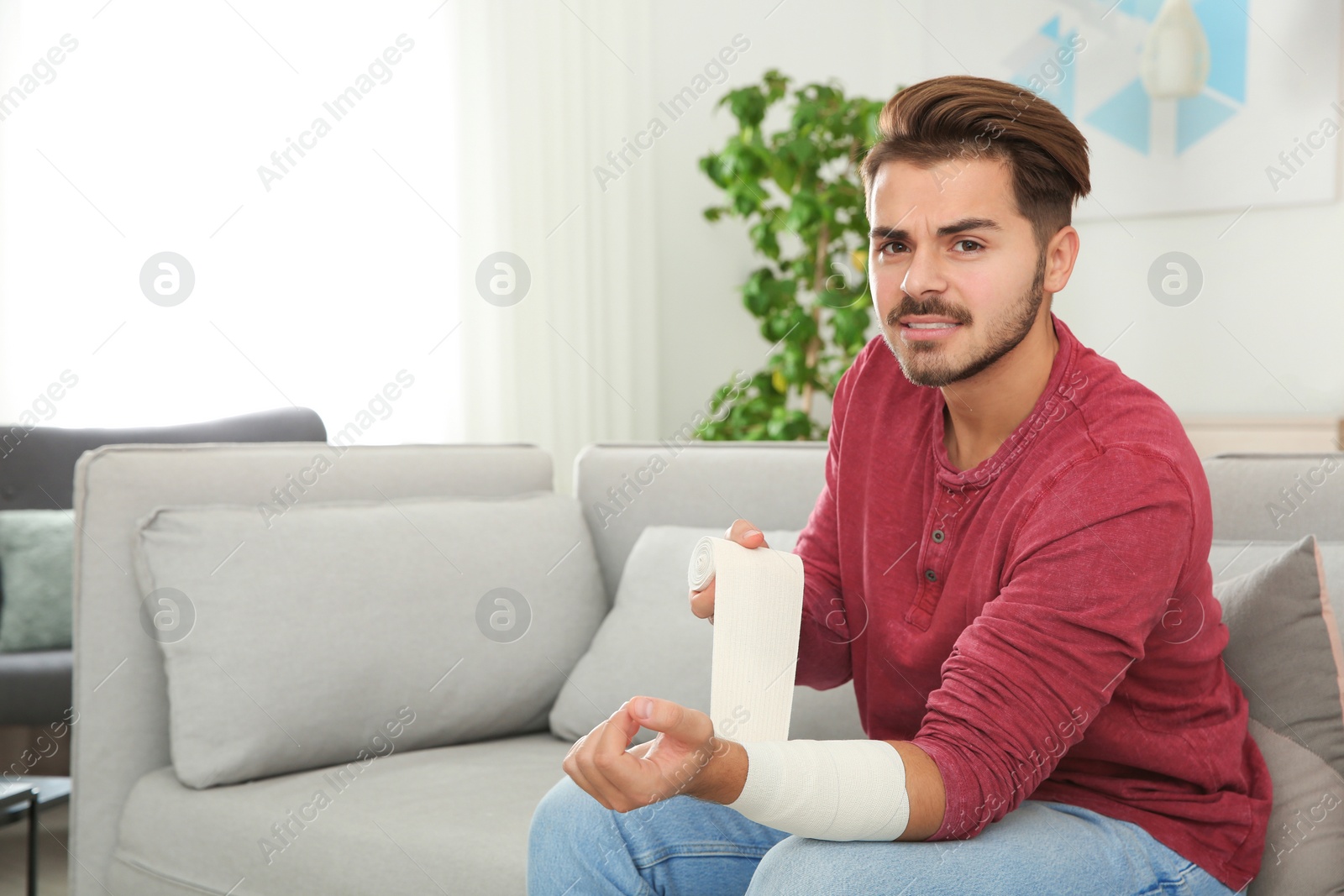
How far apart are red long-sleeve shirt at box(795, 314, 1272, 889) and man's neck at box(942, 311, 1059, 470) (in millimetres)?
23

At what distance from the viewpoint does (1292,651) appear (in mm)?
1195

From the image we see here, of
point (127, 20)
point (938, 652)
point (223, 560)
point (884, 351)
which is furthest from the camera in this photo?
point (127, 20)

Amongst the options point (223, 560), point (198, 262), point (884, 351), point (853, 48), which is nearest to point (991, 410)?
point (884, 351)

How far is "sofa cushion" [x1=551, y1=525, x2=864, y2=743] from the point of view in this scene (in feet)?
5.16

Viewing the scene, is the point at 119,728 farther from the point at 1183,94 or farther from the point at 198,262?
the point at 1183,94

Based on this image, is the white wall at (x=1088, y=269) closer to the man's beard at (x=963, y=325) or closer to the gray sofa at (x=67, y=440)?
the gray sofa at (x=67, y=440)

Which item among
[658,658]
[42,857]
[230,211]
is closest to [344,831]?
[658,658]

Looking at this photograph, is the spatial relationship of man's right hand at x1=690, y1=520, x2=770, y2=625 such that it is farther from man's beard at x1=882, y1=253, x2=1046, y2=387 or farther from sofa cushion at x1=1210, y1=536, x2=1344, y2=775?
sofa cushion at x1=1210, y1=536, x2=1344, y2=775

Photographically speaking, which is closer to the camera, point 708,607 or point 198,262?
point 708,607

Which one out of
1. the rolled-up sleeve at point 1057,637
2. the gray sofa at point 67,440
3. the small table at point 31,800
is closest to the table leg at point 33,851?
the small table at point 31,800

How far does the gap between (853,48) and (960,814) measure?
11.7 feet

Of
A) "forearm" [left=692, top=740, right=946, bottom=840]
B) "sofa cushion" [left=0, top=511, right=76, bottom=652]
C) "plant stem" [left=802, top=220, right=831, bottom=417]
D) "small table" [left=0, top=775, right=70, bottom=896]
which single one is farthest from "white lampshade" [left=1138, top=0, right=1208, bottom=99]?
"small table" [left=0, top=775, right=70, bottom=896]

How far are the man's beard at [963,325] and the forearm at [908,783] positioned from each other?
369mm

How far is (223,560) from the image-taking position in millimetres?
1604
